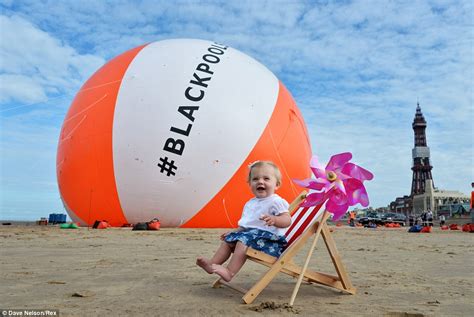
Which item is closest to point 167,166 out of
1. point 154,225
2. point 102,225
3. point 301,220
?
point 154,225

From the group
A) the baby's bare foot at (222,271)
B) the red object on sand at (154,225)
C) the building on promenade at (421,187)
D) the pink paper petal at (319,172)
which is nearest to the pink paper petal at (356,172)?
the pink paper petal at (319,172)

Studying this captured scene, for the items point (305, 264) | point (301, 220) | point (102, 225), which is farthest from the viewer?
point (102, 225)

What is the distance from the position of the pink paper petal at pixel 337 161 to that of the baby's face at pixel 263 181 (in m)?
0.37

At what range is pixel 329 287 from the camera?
117 inches

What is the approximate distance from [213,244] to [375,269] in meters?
2.64

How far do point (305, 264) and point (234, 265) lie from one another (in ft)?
1.42

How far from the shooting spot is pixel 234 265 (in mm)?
2609

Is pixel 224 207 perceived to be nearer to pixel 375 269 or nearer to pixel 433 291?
pixel 375 269

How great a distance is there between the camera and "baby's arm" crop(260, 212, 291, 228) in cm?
261

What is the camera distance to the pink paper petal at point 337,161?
2727 millimetres

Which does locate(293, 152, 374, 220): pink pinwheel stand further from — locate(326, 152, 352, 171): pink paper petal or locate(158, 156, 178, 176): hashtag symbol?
locate(158, 156, 178, 176): hashtag symbol

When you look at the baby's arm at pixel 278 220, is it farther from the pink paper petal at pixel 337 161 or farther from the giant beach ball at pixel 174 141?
the giant beach ball at pixel 174 141

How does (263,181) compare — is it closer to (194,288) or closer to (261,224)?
(261,224)

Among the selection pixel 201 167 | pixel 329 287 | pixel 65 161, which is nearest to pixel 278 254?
pixel 329 287
